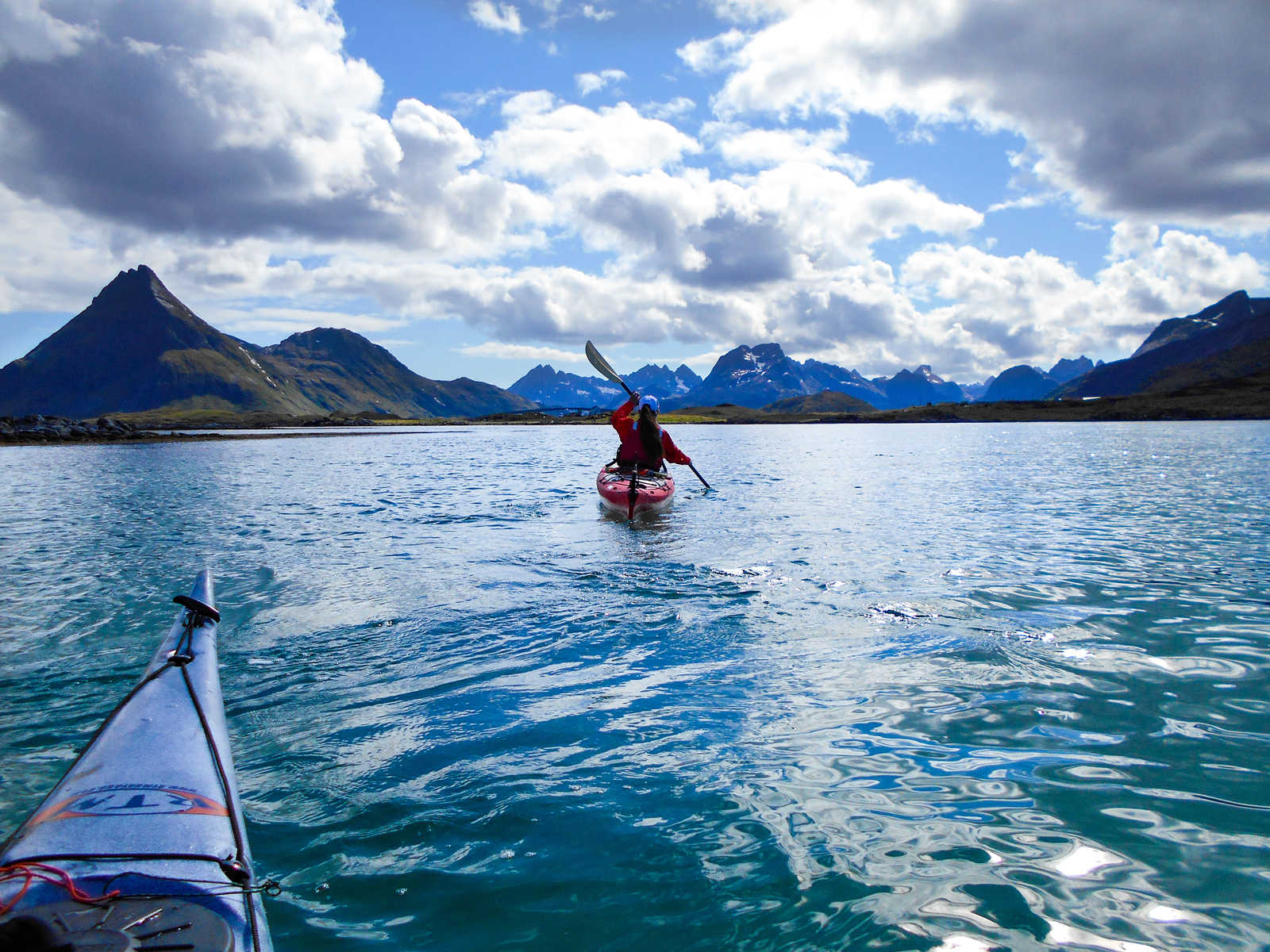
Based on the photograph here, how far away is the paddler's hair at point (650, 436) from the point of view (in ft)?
90.5

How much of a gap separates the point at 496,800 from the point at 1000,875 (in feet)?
14.5

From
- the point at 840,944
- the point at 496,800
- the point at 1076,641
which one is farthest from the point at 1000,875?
the point at 1076,641

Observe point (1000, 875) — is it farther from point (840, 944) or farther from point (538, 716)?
point (538, 716)

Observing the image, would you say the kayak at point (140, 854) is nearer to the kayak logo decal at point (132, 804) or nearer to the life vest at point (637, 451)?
the kayak logo decal at point (132, 804)

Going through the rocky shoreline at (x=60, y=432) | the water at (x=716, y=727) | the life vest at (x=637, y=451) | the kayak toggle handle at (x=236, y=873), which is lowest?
the water at (x=716, y=727)

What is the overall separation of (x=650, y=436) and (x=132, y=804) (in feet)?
78.9

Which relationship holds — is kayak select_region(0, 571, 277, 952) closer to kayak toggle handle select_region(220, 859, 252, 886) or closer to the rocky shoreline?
kayak toggle handle select_region(220, 859, 252, 886)

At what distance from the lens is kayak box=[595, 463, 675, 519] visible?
83.7ft

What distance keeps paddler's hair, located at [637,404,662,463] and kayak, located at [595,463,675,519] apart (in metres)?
0.79

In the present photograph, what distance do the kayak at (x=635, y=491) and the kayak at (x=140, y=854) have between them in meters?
19.5

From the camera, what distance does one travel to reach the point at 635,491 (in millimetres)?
25250

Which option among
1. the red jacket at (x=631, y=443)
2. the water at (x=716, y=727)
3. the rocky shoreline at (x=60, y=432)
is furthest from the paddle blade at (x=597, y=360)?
the rocky shoreline at (x=60, y=432)

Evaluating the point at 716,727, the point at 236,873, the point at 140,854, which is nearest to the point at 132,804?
the point at 140,854

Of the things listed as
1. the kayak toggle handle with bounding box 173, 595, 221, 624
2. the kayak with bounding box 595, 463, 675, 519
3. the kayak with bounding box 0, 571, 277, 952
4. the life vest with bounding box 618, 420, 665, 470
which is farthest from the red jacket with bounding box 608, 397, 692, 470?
the kayak with bounding box 0, 571, 277, 952
